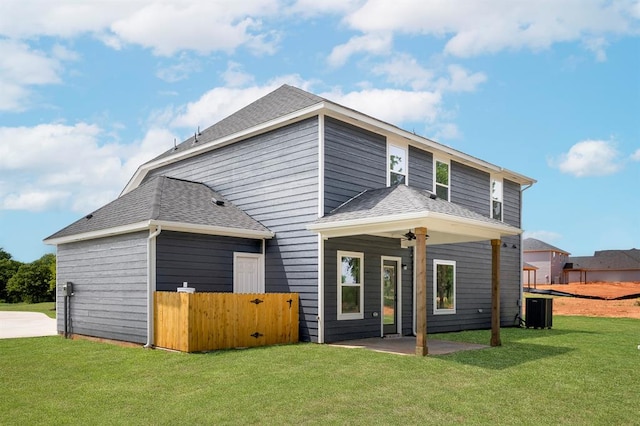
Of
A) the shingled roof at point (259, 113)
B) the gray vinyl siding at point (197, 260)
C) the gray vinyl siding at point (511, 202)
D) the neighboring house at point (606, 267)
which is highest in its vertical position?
the shingled roof at point (259, 113)

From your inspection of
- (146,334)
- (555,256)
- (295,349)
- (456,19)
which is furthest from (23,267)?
(555,256)

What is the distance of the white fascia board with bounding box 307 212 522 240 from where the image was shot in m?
10.3

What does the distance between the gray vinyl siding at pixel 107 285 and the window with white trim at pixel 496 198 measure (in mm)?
12217

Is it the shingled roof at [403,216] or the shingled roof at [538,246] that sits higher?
the shingled roof at [403,216]

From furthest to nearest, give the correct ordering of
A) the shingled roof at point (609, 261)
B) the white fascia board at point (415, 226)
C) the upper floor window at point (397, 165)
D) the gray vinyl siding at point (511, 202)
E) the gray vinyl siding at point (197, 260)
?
the shingled roof at point (609, 261) → the gray vinyl siding at point (511, 202) → the upper floor window at point (397, 165) → the gray vinyl siding at point (197, 260) → the white fascia board at point (415, 226)

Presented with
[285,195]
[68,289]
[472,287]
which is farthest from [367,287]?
[68,289]

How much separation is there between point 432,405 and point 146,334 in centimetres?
705

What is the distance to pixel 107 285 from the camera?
13.1 meters

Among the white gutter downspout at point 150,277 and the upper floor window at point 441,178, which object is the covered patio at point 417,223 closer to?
the upper floor window at point 441,178

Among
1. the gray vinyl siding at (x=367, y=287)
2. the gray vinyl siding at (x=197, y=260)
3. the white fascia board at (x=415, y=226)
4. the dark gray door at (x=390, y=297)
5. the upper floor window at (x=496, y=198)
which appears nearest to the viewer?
the white fascia board at (x=415, y=226)

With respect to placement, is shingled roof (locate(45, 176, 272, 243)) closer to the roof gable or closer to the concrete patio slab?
the roof gable

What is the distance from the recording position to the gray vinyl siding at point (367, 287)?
1234cm

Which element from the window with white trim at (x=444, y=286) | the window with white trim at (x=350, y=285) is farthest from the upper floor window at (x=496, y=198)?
the window with white trim at (x=350, y=285)

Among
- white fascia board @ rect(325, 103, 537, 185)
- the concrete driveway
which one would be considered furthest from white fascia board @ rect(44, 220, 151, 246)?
white fascia board @ rect(325, 103, 537, 185)
